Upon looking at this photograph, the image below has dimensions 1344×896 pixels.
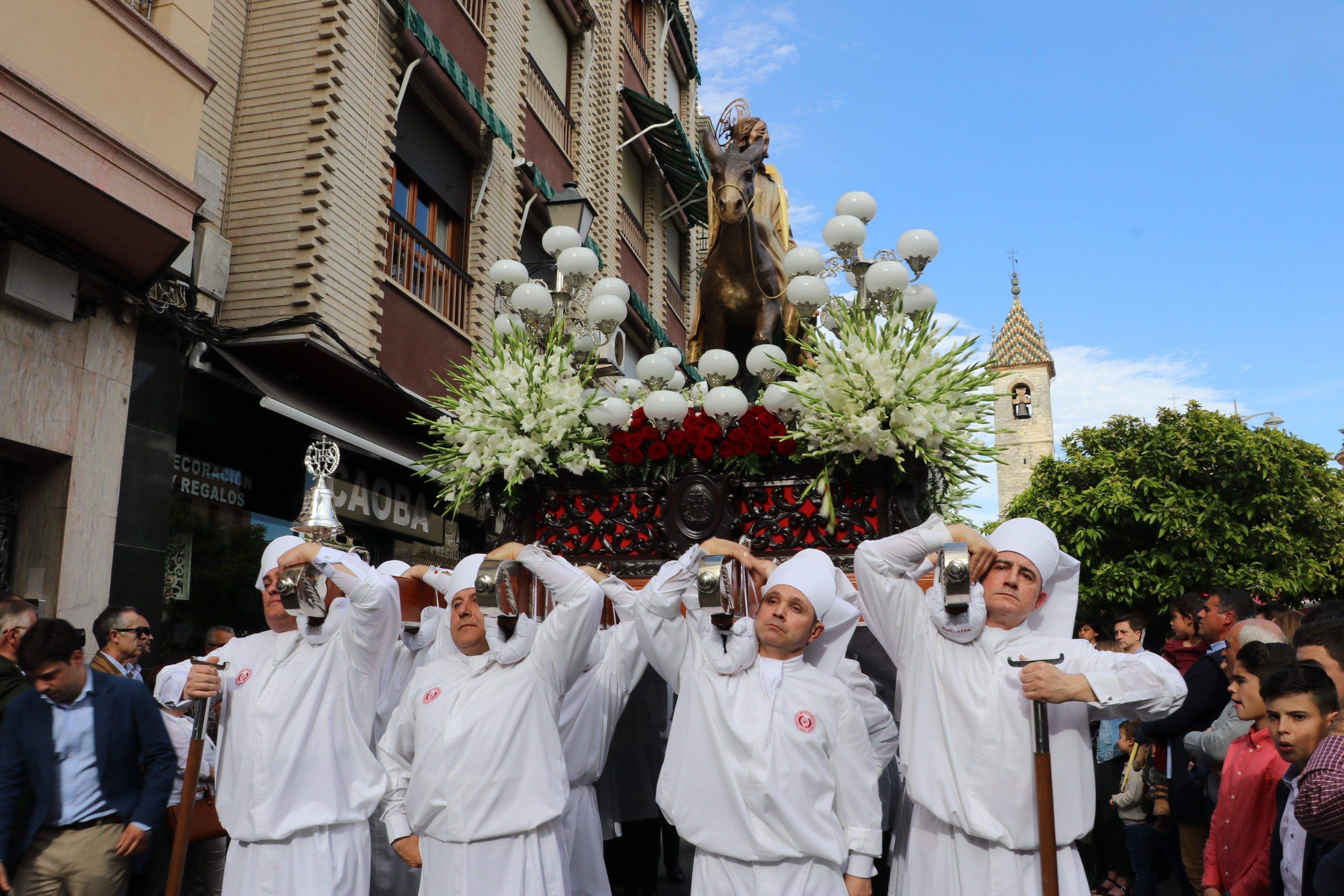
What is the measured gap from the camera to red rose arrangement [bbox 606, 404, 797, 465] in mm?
4695

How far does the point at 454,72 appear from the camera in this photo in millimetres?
10758

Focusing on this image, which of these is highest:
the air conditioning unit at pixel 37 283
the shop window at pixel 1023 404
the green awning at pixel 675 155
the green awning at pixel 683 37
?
the shop window at pixel 1023 404

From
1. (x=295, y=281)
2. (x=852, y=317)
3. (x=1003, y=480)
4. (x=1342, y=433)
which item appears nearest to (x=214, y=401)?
(x=295, y=281)

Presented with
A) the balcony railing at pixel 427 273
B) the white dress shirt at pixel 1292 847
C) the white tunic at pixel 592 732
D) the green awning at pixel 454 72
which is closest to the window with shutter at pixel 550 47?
the green awning at pixel 454 72

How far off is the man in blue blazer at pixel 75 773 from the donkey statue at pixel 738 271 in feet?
11.4

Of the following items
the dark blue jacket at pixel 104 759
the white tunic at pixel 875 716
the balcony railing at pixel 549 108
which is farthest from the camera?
the balcony railing at pixel 549 108

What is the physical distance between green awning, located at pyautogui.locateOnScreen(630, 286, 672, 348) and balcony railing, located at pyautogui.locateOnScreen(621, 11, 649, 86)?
4.23m

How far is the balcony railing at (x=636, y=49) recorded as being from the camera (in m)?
18.6

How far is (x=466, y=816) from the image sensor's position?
3.75m

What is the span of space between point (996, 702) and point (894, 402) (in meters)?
1.36

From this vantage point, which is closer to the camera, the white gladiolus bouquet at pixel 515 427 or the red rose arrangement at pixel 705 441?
the red rose arrangement at pixel 705 441

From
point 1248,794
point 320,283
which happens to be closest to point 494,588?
point 1248,794

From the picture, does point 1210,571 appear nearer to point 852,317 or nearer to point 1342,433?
point 1342,433

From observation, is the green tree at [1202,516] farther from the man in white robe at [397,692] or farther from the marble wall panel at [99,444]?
the marble wall panel at [99,444]
